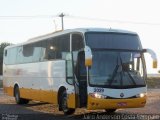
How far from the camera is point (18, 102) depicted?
27.2 metres

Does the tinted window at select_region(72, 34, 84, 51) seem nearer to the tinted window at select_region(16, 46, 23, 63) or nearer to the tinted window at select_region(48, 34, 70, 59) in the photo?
the tinted window at select_region(48, 34, 70, 59)

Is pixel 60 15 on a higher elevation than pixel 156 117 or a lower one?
higher

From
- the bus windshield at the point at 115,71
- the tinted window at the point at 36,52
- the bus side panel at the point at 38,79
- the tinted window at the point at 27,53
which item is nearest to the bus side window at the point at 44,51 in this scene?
the bus side panel at the point at 38,79

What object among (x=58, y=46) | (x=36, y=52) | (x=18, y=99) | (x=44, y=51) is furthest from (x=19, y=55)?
(x=58, y=46)

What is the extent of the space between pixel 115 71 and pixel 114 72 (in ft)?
0.20

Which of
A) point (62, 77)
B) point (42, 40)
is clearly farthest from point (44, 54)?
point (62, 77)

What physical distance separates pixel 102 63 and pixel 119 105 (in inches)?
63.2

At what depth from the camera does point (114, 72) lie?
56.5 feet

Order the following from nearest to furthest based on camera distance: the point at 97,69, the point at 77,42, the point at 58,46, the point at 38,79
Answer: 1. the point at 97,69
2. the point at 77,42
3. the point at 58,46
4. the point at 38,79

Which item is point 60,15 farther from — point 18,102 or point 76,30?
point 76,30

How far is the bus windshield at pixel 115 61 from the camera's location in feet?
56.2

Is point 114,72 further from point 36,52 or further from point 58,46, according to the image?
point 36,52

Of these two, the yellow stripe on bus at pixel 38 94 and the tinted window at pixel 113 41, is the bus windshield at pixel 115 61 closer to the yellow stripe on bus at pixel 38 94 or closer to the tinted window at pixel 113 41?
the tinted window at pixel 113 41

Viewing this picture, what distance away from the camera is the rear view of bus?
17.0 m
